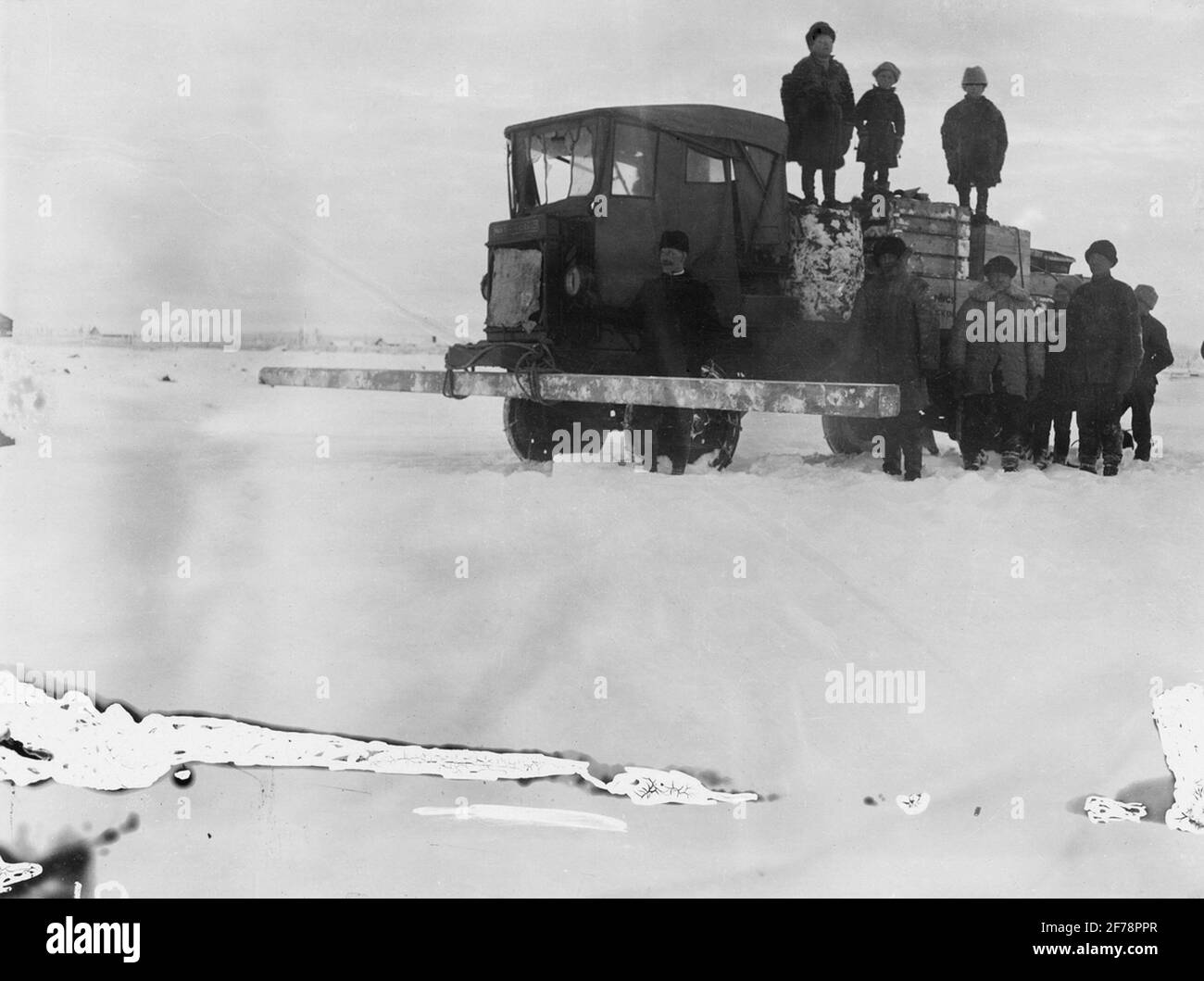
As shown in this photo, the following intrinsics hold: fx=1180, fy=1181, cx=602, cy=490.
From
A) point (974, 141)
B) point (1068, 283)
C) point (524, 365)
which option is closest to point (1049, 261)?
point (1068, 283)

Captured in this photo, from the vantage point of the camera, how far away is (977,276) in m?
8.21

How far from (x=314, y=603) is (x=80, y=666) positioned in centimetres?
101

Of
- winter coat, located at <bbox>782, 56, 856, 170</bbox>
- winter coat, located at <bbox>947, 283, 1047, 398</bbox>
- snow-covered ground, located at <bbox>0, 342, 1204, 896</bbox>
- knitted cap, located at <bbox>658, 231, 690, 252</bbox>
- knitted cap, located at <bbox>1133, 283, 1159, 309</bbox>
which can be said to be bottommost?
snow-covered ground, located at <bbox>0, 342, 1204, 896</bbox>

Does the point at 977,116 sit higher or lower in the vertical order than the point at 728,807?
higher

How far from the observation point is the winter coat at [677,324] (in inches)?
273

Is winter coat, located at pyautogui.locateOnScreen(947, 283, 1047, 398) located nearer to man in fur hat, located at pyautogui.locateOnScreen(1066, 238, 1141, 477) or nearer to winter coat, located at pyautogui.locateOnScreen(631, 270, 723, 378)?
man in fur hat, located at pyautogui.locateOnScreen(1066, 238, 1141, 477)

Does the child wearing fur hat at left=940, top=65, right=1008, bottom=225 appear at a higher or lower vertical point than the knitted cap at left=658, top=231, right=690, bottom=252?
higher

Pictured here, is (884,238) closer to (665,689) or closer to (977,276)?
(977,276)

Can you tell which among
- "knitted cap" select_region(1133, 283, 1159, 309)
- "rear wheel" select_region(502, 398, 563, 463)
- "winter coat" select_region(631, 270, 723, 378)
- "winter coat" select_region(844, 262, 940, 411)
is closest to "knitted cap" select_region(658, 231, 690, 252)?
"winter coat" select_region(631, 270, 723, 378)

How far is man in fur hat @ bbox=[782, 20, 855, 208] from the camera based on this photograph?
7270 millimetres

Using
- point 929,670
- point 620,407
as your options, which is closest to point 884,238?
point 620,407

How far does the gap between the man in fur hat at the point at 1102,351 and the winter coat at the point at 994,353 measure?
23cm

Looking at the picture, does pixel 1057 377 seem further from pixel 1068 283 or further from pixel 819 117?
pixel 819 117

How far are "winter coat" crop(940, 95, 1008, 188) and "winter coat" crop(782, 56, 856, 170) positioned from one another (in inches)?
26.1
